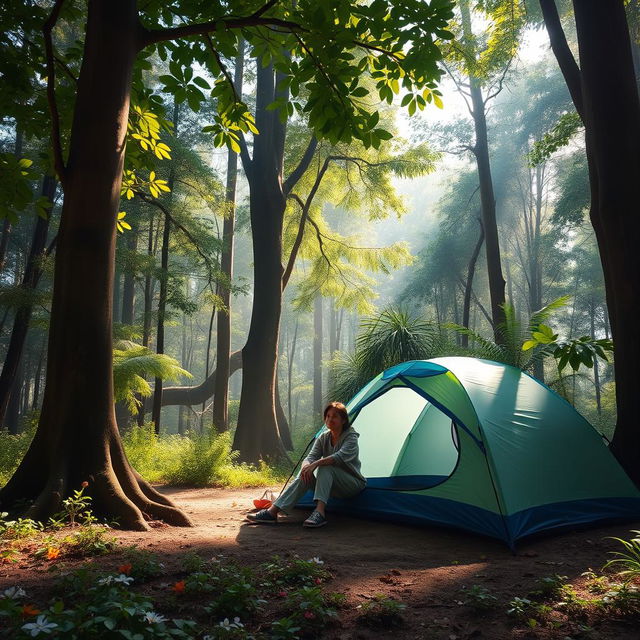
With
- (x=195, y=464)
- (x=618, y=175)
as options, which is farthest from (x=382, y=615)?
(x=195, y=464)

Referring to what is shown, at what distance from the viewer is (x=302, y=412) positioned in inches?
1881

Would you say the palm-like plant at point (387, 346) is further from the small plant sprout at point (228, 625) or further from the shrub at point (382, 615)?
the small plant sprout at point (228, 625)

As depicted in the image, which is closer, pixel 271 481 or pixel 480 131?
pixel 271 481

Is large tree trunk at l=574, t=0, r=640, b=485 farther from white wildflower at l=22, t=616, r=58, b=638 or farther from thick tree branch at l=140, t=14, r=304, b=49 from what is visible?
white wildflower at l=22, t=616, r=58, b=638

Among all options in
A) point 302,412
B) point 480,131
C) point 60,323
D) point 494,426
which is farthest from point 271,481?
point 302,412

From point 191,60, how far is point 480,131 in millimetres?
10903

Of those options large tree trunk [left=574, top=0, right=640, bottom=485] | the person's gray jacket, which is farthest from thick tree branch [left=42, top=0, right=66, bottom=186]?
large tree trunk [left=574, top=0, right=640, bottom=485]

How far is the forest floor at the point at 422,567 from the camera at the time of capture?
2.52 m

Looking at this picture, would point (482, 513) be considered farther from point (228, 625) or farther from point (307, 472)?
point (228, 625)

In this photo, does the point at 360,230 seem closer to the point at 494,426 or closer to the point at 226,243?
the point at 226,243

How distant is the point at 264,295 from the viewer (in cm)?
1154

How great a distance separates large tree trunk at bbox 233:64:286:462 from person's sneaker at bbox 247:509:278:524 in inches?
230

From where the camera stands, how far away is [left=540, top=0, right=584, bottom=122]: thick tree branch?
6398 mm

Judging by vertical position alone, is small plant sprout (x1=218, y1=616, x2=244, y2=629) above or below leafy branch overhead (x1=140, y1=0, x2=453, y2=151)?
below
